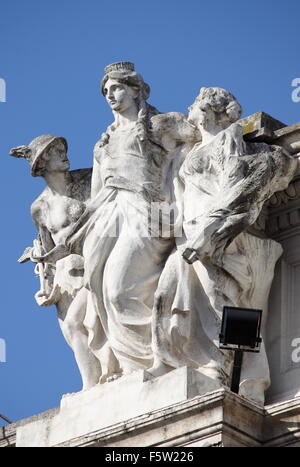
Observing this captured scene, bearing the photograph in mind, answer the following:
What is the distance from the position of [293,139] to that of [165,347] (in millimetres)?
2522

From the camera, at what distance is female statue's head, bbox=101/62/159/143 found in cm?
2155

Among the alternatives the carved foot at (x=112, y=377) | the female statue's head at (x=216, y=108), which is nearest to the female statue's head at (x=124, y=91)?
the female statue's head at (x=216, y=108)

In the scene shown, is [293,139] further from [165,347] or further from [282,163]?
[165,347]

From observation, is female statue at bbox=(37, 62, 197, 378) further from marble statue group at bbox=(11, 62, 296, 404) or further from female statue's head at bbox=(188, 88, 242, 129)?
female statue's head at bbox=(188, 88, 242, 129)

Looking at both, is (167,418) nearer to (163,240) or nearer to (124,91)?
(163,240)

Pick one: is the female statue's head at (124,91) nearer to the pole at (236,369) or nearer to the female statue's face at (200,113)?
the female statue's face at (200,113)

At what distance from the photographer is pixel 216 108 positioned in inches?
823

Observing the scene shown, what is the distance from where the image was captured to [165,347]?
2016cm

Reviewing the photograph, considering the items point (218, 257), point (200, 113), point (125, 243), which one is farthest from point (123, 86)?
point (218, 257)

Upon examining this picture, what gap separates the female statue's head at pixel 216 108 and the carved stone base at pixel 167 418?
2697 mm

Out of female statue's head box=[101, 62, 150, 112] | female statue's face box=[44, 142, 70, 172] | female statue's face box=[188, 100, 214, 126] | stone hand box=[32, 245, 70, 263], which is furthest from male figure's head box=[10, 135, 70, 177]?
female statue's face box=[188, 100, 214, 126]

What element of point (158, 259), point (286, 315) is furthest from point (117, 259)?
point (286, 315)

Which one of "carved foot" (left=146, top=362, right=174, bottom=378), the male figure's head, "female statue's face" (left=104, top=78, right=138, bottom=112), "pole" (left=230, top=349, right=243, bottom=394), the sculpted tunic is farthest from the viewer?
the male figure's head

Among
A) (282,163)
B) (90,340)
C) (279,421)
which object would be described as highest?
(282,163)
